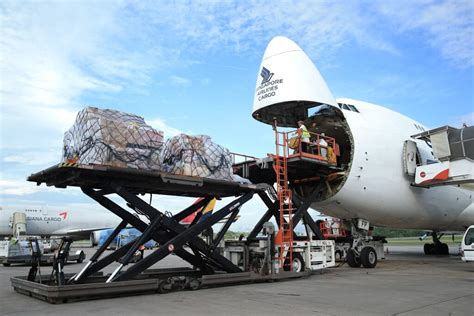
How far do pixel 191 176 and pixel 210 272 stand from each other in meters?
3.49

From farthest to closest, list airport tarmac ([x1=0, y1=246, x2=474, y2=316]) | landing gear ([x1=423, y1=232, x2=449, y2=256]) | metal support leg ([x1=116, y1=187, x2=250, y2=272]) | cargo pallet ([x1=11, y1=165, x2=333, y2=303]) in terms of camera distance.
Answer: landing gear ([x1=423, y1=232, x2=449, y2=256]) < metal support leg ([x1=116, y1=187, x2=250, y2=272]) < cargo pallet ([x1=11, y1=165, x2=333, y2=303]) < airport tarmac ([x1=0, y1=246, x2=474, y2=316])

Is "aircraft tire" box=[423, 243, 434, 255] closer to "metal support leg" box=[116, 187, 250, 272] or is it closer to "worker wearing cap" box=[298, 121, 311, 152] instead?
"worker wearing cap" box=[298, 121, 311, 152]

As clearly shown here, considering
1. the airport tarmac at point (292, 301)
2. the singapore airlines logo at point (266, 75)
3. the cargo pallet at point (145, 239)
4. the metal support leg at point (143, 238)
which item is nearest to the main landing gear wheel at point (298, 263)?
the cargo pallet at point (145, 239)

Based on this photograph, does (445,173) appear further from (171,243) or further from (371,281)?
(171,243)

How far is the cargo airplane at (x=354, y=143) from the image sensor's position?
1414cm

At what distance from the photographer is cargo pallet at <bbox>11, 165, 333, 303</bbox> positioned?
9406 mm

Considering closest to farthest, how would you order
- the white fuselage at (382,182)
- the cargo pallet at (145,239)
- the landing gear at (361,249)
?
the cargo pallet at (145,239), the white fuselage at (382,182), the landing gear at (361,249)

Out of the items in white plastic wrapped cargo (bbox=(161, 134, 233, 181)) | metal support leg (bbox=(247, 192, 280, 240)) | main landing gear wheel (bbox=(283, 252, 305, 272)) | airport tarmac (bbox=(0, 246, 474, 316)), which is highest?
white plastic wrapped cargo (bbox=(161, 134, 233, 181))

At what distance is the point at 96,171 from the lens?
9.51 meters

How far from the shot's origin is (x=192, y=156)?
38.1 ft

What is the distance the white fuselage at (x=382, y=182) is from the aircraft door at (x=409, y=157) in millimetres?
153

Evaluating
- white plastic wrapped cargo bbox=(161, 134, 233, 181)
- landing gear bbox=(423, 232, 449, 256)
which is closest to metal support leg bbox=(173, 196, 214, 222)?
white plastic wrapped cargo bbox=(161, 134, 233, 181)

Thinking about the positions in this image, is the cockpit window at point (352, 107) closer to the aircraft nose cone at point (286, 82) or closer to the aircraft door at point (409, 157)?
the aircraft nose cone at point (286, 82)

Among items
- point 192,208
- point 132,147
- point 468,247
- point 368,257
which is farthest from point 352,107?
point 132,147
